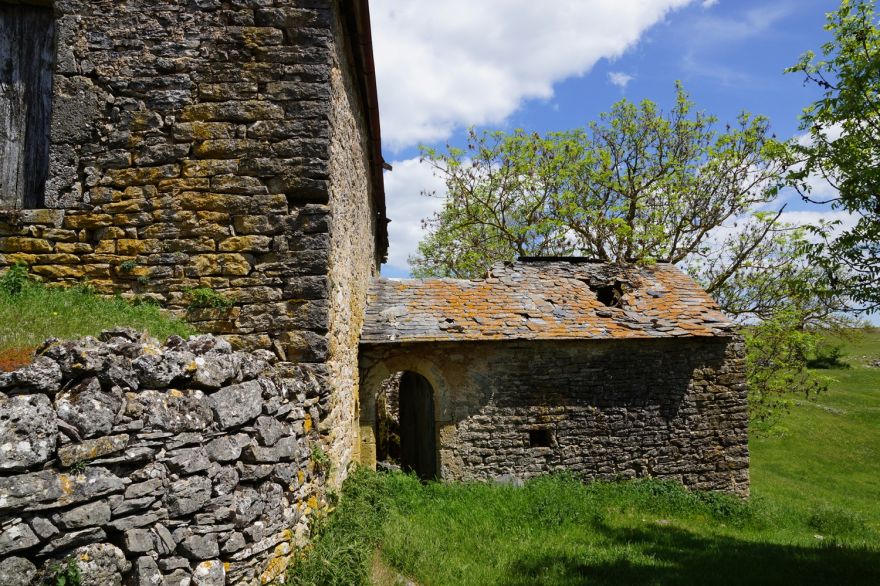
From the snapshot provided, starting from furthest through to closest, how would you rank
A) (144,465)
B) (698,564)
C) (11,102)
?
(698,564)
(11,102)
(144,465)

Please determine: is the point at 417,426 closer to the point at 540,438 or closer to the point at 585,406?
the point at 540,438

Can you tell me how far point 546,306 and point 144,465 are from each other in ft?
27.8

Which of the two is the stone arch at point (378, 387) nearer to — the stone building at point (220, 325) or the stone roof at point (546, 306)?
the stone building at point (220, 325)

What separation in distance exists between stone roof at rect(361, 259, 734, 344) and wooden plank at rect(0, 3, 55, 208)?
4967mm

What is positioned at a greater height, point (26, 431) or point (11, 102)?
point (11, 102)

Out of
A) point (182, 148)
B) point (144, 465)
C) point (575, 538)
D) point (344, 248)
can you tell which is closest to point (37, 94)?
point (182, 148)

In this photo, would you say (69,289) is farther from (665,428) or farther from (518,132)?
(518,132)

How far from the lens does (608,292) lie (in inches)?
462

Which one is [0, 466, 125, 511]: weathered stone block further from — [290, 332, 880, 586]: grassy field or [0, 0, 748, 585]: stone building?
[290, 332, 880, 586]: grassy field

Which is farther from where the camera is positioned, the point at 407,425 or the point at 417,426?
the point at 407,425

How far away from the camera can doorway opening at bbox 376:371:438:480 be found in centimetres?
1099

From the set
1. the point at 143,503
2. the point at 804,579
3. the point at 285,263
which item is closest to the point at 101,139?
the point at 285,263

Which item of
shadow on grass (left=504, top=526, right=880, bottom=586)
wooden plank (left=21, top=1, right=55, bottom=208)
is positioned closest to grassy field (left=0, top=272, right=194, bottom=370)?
wooden plank (left=21, top=1, right=55, bottom=208)

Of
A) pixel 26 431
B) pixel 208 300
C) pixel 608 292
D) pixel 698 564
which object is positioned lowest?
pixel 698 564
